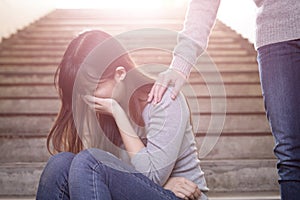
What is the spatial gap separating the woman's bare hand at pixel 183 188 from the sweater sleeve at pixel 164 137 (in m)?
0.03

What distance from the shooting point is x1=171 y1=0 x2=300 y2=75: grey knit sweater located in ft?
3.07

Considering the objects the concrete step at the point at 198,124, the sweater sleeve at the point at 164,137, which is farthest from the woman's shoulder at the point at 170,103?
the concrete step at the point at 198,124

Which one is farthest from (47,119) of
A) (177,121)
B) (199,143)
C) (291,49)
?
(291,49)

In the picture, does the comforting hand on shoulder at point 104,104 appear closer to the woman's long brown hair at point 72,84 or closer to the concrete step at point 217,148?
the woman's long brown hair at point 72,84

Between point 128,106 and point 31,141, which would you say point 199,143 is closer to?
point 31,141

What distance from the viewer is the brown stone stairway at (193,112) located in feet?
5.98

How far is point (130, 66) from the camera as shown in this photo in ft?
3.84

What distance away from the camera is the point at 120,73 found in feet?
3.78

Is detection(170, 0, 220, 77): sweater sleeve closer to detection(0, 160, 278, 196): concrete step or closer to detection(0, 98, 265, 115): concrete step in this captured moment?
detection(0, 160, 278, 196): concrete step

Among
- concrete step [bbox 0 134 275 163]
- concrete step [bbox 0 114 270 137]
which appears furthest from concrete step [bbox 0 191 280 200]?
concrete step [bbox 0 114 270 137]

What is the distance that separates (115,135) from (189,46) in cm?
32

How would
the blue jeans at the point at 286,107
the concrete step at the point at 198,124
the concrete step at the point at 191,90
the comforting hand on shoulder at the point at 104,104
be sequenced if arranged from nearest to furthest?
the blue jeans at the point at 286,107, the comforting hand on shoulder at the point at 104,104, the concrete step at the point at 198,124, the concrete step at the point at 191,90

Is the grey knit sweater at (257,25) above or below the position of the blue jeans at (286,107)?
above

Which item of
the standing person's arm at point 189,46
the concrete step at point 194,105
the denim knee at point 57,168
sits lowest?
the concrete step at point 194,105
